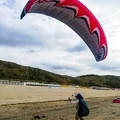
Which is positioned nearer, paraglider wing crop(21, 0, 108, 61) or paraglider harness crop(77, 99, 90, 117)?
paraglider harness crop(77, 99, 90, 117)

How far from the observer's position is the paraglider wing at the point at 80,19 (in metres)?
16.1

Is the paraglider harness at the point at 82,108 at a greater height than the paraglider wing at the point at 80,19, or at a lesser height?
lesser

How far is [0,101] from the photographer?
2692 cm

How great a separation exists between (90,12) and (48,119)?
6546mm

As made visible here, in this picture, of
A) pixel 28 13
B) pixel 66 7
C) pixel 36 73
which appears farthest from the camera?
pixel 36 73

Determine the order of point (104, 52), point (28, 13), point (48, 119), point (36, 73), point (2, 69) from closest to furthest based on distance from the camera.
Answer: point (28, 13)
point (104, 52)
point (48, 119)
point (2, 69)
point (36, 73)

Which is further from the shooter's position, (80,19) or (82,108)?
(80,19)

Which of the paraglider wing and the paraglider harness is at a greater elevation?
the paraglider wing

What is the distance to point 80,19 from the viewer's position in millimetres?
17141

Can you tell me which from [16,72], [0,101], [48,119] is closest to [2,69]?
[16,72]

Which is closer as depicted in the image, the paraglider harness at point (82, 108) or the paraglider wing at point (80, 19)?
the paraglider harness at point (82, 108)

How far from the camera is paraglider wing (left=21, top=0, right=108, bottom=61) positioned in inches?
634

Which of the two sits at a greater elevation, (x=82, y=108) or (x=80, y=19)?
(x=80, y=19)

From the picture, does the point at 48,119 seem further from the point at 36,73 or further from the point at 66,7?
the point at 36,73
